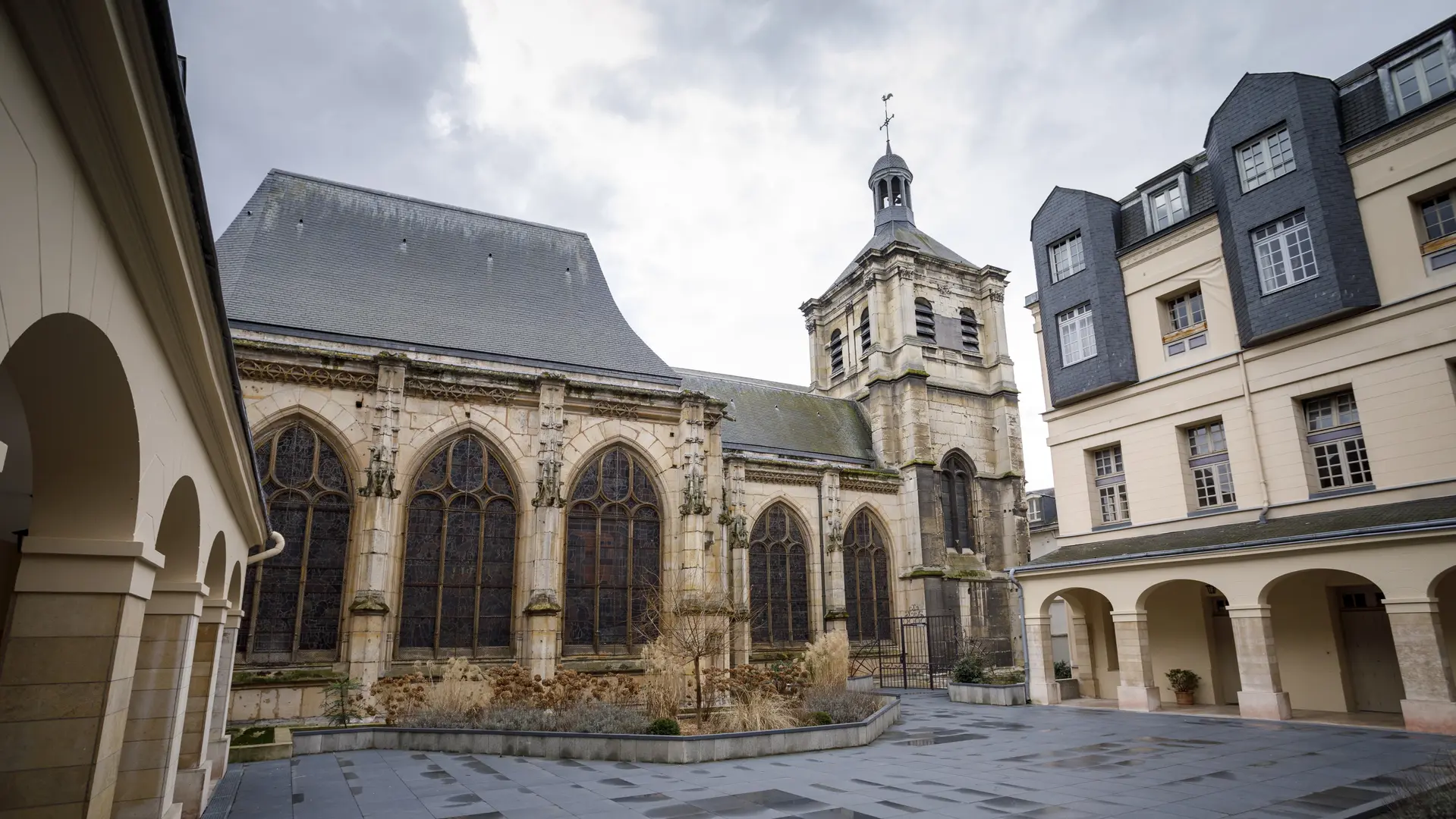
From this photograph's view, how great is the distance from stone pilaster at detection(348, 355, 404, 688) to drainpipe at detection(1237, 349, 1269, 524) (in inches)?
698

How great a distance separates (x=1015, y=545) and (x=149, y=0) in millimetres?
29399

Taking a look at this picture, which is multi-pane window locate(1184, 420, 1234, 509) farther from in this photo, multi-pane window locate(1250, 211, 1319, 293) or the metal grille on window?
the metal grille on window

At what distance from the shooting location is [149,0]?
2.72 m

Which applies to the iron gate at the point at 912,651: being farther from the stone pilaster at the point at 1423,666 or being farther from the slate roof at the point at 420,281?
the stone pilaster at the point at 1423,666

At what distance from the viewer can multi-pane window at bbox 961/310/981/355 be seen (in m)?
31.9

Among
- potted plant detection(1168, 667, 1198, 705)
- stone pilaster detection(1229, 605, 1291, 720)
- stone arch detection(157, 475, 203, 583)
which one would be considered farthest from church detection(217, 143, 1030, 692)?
stone pilaster detection(1229, 605, 1291, 720)

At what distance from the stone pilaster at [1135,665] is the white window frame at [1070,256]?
8.82 metres

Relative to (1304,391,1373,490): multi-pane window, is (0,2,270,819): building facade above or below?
below

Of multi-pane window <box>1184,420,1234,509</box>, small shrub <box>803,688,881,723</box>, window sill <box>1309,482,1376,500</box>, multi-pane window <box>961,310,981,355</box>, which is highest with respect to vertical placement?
multi-pane window <box>961,310,981,355</box>

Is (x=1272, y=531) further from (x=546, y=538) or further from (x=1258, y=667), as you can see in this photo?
(x=546, y=538)

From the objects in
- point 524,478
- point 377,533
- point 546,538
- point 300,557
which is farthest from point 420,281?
point 546,538

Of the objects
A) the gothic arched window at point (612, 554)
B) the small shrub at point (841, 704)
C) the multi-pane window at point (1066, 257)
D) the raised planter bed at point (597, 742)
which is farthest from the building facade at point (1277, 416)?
the gothic arched window at point (612, 554)

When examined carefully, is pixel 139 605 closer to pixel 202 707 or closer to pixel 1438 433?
pixel 202 707

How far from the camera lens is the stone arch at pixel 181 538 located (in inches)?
244
